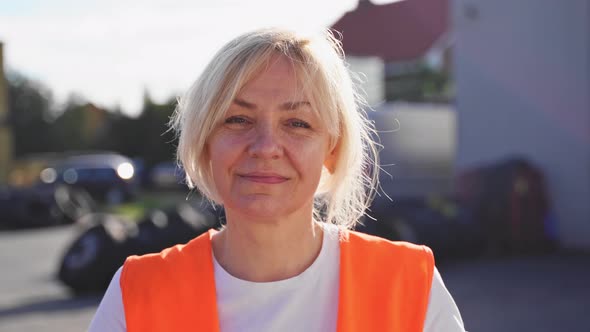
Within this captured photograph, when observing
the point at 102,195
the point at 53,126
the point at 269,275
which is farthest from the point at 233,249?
the point at 53,126

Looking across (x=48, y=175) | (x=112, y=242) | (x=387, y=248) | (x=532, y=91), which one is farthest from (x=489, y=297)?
(x=48, y=175)

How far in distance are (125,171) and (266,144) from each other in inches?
767

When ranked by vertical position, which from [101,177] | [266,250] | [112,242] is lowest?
[101,177]

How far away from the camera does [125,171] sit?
67.3 ft

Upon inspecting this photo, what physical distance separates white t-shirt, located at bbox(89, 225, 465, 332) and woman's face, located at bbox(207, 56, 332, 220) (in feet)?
0.59

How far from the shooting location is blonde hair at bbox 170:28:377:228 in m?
1.67

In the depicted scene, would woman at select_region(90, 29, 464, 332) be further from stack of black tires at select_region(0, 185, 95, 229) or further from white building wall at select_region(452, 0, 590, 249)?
stack of black tires at select_region(0, 185, 95, 229)

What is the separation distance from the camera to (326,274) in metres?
1.77

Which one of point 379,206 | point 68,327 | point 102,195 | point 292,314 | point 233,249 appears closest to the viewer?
point 292,314

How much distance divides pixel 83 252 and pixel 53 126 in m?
15.4

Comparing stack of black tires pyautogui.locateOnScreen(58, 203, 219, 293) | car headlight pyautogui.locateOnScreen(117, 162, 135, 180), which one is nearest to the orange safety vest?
stack of black tires pyautogui.locateOnScreen(58, 203, 219, 293)

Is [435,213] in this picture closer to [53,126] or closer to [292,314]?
[292,314]

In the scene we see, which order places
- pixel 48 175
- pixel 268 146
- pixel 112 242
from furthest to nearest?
pixel 48 175
pixel 112 242
pixel 268 146

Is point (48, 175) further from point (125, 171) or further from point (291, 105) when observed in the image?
point (291, 105)
